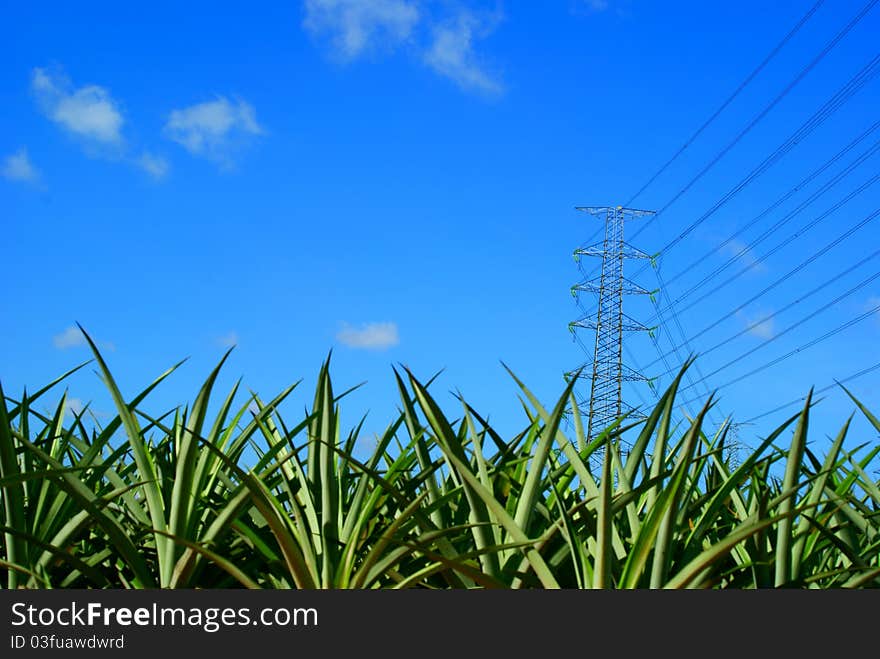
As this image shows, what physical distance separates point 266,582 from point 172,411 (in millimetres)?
839

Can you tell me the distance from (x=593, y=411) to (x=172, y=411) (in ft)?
71.7

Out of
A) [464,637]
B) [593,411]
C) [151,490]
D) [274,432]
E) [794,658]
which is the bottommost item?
[794,658]

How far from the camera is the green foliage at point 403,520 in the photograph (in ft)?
6.72

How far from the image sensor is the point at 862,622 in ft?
6.53

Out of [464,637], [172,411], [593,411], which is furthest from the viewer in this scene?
[593,411]

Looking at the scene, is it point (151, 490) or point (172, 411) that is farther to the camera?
point (172, 411)

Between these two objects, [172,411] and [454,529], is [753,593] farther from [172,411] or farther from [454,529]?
[172,411]

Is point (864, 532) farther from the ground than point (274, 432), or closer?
closer

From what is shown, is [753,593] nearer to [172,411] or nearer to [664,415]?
[664,415]

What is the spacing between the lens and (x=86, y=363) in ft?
8.99

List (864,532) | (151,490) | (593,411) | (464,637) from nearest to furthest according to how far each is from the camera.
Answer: (464,637) < (151,490) < (864,532) < (593,411)

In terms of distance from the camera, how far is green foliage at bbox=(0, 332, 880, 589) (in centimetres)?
205

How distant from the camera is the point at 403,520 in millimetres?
2059

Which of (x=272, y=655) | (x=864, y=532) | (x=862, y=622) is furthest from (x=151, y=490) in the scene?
(x=864, y=532)
